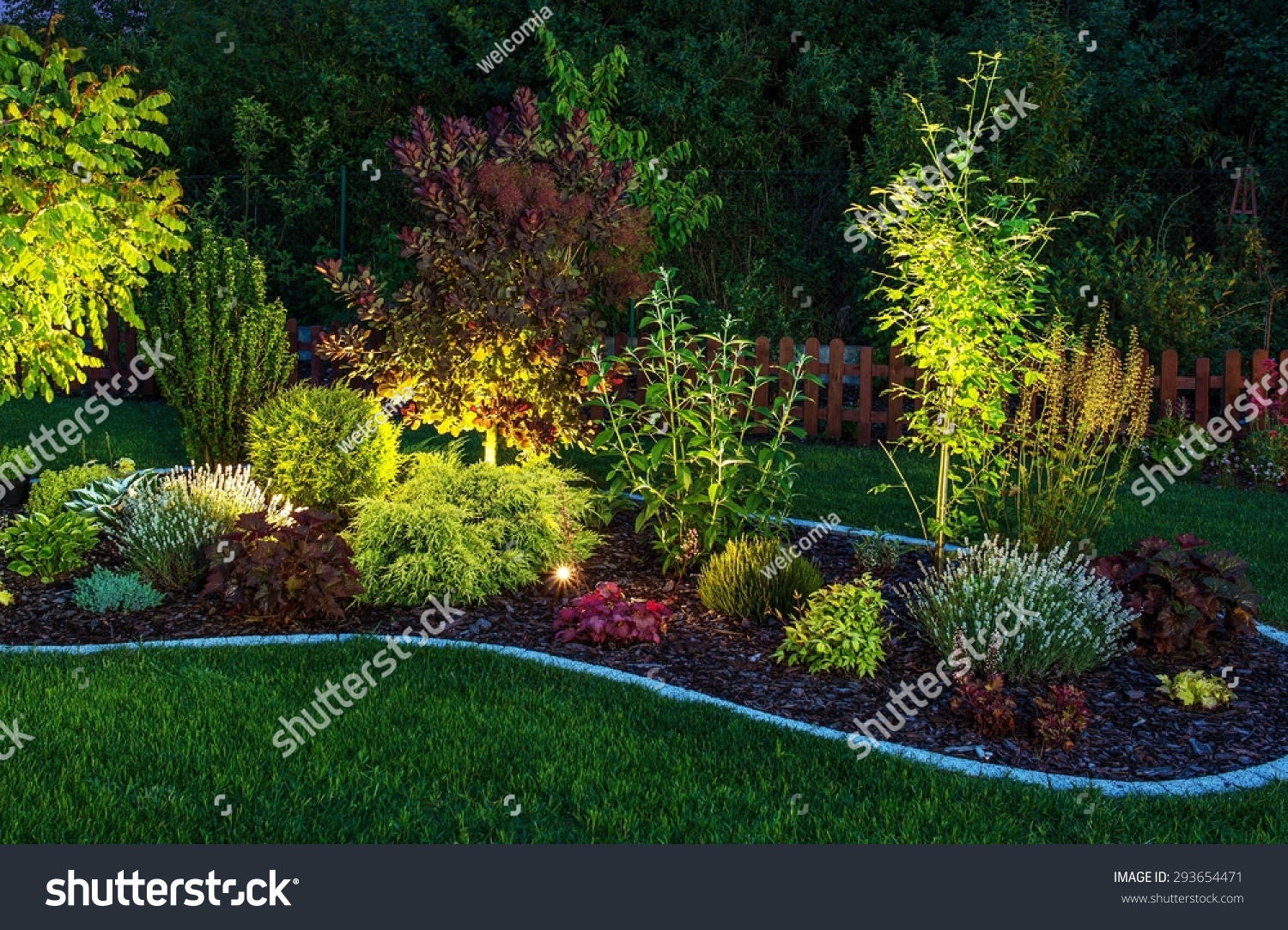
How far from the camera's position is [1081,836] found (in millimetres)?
3936

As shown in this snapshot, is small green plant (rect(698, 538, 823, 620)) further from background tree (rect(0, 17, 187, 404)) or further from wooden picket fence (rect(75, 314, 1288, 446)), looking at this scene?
wooden picket fence (rect(75, 314, 1288, 446))

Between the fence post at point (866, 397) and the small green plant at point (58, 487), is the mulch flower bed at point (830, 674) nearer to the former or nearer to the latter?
the small green plant at point (58, 487)

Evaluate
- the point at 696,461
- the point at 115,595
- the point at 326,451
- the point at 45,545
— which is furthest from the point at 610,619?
Answer: the point at 45,545

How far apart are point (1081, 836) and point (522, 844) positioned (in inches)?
66.4

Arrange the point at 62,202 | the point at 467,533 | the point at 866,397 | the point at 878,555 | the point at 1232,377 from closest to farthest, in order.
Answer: the point at 62,202, the point at 467,533, the point at 878,555, the point at 1232,377, the point at 866,397

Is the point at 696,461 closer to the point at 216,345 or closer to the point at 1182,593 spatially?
the point at 1182,593

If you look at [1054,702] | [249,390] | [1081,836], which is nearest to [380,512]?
[249,390]

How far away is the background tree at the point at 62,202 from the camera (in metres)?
5.75

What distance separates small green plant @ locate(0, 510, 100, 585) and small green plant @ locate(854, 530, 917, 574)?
4002 millimetres

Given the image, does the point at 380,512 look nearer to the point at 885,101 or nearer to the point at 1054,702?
the point at 1054,702

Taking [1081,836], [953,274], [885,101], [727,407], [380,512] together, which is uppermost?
[885,101]

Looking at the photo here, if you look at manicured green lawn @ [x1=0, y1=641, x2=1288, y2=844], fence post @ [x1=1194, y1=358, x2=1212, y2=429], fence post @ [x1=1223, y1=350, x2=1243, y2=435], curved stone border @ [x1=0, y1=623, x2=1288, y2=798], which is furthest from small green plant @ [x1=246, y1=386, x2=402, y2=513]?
fence post @ [x1=1223, y1=350, x2=1243, y2=435]

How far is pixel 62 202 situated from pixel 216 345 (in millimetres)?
2591

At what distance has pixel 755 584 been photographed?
19.7ft
